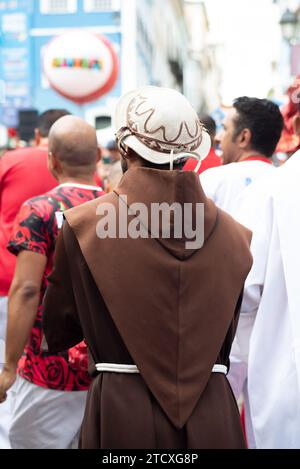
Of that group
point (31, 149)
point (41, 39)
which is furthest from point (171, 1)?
point (31, 149)

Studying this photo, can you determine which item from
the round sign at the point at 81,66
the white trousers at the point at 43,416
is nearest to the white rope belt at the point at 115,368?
the white trousers at the point at 43,416

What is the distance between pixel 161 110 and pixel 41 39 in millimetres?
33396

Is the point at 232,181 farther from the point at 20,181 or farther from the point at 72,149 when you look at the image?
the point at 20,181

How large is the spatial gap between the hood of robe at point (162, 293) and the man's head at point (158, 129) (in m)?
0.06

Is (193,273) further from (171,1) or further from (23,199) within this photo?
(171,1)

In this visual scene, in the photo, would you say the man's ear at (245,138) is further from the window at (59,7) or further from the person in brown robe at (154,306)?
the window at (59,7)

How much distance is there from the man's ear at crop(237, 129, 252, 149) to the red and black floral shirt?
1.26 metres

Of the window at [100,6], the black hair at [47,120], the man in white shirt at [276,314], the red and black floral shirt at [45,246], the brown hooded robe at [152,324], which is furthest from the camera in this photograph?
the window at [100,6]

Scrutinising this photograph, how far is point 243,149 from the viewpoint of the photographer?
4.82m

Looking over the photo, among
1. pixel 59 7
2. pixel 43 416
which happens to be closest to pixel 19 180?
pixel 43 416

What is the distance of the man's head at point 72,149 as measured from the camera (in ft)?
12.8

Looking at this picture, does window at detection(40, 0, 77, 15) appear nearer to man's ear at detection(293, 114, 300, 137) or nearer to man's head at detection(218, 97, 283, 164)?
man's head at detection(218, 97, 283, 164)

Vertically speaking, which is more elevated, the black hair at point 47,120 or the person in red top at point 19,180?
the black hair at point 47,120

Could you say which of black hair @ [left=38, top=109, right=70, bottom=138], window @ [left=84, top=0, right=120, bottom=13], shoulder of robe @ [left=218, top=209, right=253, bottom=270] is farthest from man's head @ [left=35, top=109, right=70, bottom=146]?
window @ [left=84, top=0, right=120, bottom=13]
